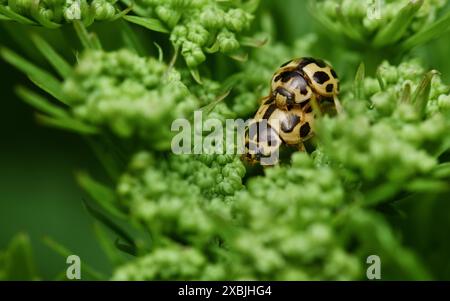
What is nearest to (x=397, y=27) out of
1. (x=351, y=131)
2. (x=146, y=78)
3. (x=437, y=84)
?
(x=437, y=84)

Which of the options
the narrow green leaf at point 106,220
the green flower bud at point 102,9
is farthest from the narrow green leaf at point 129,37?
the narrow green leaf at point 106,220

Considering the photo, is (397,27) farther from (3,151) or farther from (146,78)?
(3,151)

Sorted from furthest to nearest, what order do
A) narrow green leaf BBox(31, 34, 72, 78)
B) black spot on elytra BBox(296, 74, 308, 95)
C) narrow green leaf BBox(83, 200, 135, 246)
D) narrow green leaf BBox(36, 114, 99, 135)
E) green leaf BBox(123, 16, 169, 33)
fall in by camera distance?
black spot on elytra BBox(296, 74, 308, 95) → green leaf BBox(123, 16, 169, 33) → narrow green leaf BBox(83, 200, 135, 246) → narrow green leaf BBox(31, 34, 72, 78) → narrow green leaf BBox(36, 114, 99, 135)

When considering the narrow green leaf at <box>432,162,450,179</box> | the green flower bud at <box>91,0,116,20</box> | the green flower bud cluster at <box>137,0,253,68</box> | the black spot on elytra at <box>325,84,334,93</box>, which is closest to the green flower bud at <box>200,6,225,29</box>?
the green flower bud cluster at <box>137,0,253,68</box>

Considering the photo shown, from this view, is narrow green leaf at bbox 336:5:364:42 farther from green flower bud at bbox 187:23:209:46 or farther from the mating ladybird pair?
green flower bud at bbox 187:23:209:46

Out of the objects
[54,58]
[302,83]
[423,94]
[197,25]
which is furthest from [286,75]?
[54,58]

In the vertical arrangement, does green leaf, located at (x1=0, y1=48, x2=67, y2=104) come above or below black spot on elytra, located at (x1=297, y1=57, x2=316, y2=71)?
below
